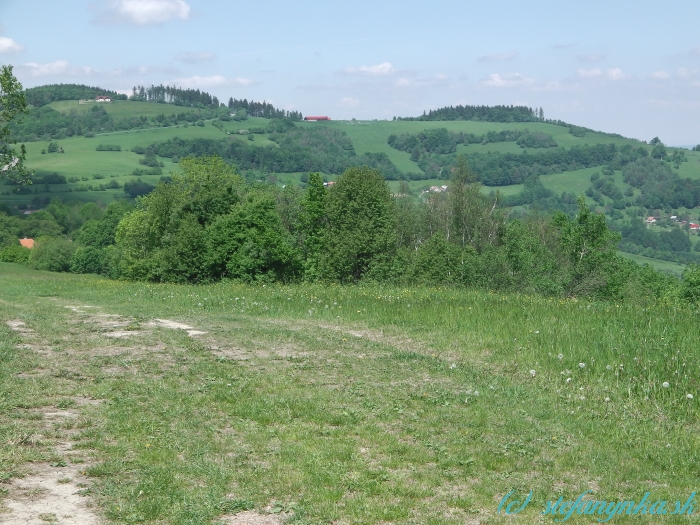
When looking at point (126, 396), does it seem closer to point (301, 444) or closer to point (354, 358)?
point (301, 444)

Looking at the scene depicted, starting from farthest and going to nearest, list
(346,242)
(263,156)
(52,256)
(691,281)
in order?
(263,156), (52,256), (691,281), (346,242)

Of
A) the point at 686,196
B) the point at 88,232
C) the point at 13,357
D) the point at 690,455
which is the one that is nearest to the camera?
the point at 690,455

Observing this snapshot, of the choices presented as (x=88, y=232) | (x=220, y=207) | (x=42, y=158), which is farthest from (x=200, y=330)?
(x=42, y=158)

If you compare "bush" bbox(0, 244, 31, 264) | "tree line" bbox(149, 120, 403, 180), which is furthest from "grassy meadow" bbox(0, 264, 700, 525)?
"tree line" bbox(149, 120, 403, 180)

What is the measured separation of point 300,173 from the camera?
17312 centimetres

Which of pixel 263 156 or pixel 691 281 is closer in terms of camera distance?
pixel 691 281

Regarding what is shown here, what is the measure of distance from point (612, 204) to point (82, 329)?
167m

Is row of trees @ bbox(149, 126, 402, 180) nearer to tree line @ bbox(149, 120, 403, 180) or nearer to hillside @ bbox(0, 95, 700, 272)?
tree line @ bbox(149, 120, 403, 180)

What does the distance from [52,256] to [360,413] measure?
9425 centimetres

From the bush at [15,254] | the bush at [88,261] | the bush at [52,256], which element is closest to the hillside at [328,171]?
the bush at [15,254]

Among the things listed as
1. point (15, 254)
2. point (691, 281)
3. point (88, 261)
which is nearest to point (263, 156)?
point (15, 254)

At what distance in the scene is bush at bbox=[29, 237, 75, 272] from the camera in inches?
3625

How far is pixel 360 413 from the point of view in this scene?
8656 mm

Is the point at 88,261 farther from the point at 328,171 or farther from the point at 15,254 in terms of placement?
the point at 328,171
